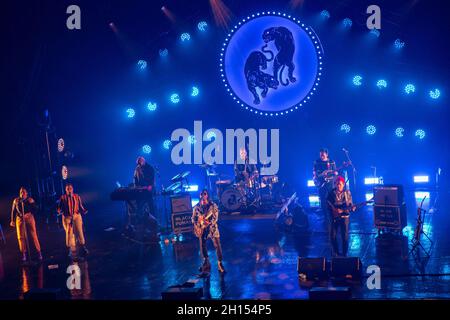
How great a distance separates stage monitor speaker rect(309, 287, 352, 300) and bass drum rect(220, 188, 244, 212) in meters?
9.55

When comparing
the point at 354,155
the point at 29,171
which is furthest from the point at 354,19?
the point at 29,171

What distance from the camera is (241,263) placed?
14227 mm

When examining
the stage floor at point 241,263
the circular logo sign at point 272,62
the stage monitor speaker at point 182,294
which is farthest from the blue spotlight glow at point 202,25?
the stage monitor speaker at point 182,294

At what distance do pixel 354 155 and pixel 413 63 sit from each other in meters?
4.07

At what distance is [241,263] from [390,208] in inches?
181

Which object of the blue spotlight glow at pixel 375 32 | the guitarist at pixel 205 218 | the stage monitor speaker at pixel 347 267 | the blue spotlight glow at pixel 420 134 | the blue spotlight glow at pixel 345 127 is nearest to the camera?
the stage monitor speaker at pixel 347 267

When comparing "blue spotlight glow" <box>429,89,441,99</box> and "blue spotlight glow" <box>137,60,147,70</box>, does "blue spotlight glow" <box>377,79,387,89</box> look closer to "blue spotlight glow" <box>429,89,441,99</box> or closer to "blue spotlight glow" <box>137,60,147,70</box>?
"blue spotlight glow" <box>429,89,441,99</box>

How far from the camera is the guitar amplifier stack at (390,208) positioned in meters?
16.0

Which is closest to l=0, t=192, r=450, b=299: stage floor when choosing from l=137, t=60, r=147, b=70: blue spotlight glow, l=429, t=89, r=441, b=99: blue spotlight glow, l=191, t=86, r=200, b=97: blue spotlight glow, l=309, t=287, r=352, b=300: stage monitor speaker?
l=309, t=287, r=352, b=300: stage monitor speaker

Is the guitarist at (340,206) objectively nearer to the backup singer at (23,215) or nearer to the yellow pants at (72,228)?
the yellow pants at (72,228)

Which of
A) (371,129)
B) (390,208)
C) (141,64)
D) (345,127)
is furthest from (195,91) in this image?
(390,208)

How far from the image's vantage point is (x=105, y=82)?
2275 centimetres

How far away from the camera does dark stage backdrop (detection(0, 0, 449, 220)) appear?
70.3ft

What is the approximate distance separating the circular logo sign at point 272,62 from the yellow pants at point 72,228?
9.32 m
